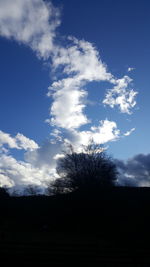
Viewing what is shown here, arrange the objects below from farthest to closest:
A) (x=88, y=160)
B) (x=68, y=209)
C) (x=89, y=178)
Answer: (x=88, y=160), (x=89, y=178), (x=68, y=209)

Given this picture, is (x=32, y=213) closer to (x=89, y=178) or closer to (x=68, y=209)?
(x=68, y=209)

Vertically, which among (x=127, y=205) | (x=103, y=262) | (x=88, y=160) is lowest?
(x=103, y=262)

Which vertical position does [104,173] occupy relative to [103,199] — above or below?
above

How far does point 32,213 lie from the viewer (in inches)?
1592

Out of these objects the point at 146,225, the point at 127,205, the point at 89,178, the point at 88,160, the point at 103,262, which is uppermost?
the point at 88,160

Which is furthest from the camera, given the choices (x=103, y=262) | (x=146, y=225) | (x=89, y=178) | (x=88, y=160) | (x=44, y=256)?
(x=88, y=160)

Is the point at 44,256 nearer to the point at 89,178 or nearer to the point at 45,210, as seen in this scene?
the point at 45,210

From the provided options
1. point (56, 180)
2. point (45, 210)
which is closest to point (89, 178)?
point (56, 180)

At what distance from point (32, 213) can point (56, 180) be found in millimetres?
16326

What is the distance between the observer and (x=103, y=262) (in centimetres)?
1124

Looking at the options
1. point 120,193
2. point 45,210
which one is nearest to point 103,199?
point 120,193

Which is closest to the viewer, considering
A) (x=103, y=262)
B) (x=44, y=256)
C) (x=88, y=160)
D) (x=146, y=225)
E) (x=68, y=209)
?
(x=103, y=262)

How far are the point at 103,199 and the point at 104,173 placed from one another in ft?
53.8

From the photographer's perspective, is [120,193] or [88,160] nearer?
[120,193]
